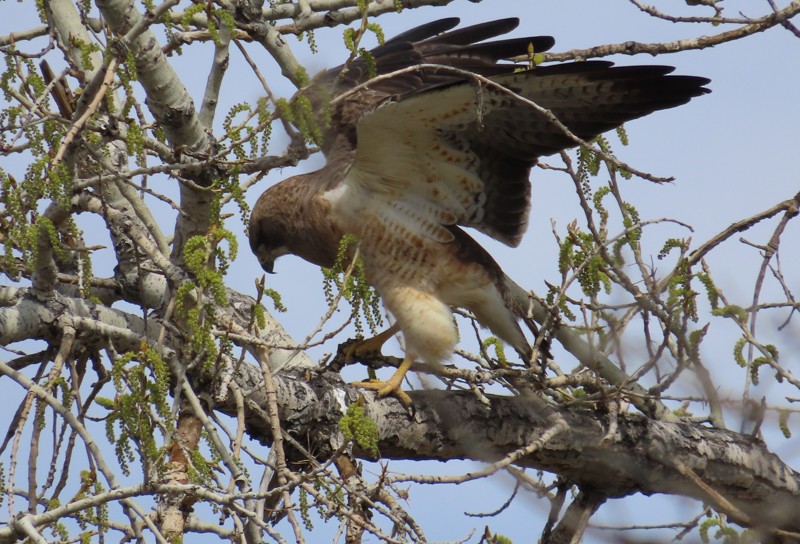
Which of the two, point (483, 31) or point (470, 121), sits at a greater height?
point (483, 31)

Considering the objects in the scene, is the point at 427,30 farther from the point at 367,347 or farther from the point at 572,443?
the point at 572,443

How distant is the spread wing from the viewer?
4176 millimetres

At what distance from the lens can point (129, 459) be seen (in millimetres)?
2854

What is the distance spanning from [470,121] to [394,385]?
4.16 feet

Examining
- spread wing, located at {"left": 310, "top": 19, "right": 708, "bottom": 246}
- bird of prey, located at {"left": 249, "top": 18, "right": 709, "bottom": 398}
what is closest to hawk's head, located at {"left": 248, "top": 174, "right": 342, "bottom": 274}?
bird of prey, located at {"left": 249, "top": 18, "right": 709, "bottom": 398}

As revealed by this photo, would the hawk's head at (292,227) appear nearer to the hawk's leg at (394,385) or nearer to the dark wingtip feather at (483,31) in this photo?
the hawk's leg at (394,385)

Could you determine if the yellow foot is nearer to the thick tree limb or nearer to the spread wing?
the thick tree limb

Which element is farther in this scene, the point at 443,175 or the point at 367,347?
the point at 367,347

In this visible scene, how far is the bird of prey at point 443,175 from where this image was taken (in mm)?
4246

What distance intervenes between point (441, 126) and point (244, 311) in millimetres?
1308

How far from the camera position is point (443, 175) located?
15.6ft

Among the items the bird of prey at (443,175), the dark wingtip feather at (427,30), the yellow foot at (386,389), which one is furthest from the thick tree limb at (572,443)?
the dark wingtip feather at (427,30)

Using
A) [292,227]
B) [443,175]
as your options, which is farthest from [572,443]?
[292,227]

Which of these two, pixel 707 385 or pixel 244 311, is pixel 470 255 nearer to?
pixel 244 311
